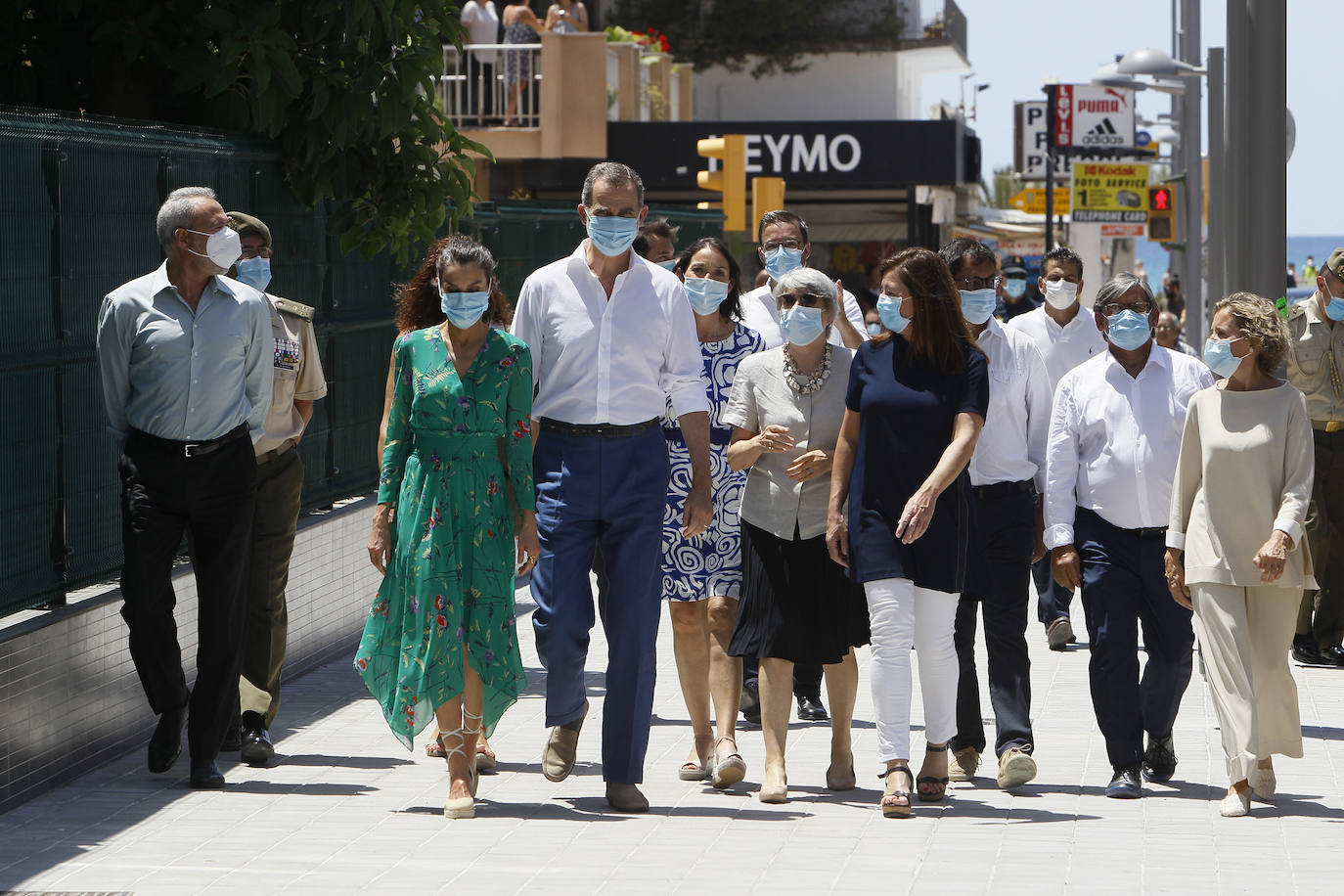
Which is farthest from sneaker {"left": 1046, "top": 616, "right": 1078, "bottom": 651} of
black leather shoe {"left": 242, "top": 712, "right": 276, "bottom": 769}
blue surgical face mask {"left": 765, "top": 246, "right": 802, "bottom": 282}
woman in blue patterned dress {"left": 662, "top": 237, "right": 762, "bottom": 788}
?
black leather shoe {"left": 242, "top": 712, "right": 276, "bottom": 769}

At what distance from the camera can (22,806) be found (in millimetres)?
7629

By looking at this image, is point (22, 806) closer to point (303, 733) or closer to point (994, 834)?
point (303, 733)

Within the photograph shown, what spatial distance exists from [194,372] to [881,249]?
3169 cm

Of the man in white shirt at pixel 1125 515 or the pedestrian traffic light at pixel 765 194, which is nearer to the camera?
the man in white shirt at pixel 1125 515

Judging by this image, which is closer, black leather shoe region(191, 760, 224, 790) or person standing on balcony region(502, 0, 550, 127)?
black leather shoe region(191, 760, 224, 790)

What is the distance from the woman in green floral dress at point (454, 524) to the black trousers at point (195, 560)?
2.42ft

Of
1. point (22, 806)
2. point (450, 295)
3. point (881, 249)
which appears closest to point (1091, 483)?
point (450, 295)

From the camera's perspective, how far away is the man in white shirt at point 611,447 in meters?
7.53

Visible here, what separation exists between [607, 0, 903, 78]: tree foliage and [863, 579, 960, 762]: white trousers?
118 feet

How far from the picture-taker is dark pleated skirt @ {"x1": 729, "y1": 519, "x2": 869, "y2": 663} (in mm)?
7797

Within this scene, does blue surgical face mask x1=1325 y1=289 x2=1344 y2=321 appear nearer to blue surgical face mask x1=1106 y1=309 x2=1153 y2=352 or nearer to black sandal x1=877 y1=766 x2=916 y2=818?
blue surgical face mask x1=1106 y1=309 x2=1153 y2=352

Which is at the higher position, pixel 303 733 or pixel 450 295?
pixel 450 295

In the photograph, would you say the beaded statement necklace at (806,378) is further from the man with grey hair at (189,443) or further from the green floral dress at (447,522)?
the man with grey hair at (189,443)

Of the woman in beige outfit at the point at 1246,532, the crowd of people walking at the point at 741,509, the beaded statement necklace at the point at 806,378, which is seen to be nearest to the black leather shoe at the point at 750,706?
the crowd of people walking at the point at 741,509
